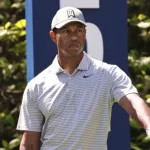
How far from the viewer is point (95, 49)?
5.15 meters

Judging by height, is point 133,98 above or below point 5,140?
above

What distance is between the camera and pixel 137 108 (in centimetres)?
328

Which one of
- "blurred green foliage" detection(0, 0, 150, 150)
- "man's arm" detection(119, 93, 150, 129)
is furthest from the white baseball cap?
"blurred green foliage" detection(0, 0, 150, 150)

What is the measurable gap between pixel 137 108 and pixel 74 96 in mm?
325

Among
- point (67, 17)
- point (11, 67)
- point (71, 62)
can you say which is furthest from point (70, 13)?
point (11, 67)

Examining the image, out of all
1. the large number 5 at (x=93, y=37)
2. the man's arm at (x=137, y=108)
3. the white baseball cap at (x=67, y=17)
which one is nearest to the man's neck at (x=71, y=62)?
the white baseball cap at (x=67, y=17)

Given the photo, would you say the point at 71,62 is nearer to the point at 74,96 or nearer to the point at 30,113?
the point at 74,96

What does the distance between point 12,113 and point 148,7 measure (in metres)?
1.63

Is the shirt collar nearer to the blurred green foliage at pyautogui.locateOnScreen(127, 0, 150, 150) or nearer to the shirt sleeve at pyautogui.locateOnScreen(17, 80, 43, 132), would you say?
the shirt sleeve at pyautogui.locateOnScreen(17, 80, 43, 132)

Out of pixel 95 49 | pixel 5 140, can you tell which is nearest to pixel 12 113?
pixel 5 140

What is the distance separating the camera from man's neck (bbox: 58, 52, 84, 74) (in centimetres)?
353

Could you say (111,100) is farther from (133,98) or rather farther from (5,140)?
(5,140)

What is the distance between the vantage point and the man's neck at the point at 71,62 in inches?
139

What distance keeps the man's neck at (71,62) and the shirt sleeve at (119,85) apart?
7.0 inches
